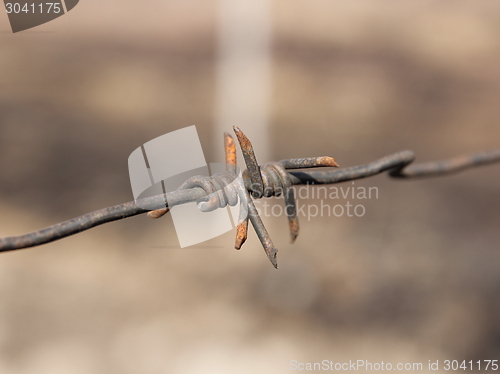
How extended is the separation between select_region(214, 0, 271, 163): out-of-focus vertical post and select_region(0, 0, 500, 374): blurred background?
0.07ft

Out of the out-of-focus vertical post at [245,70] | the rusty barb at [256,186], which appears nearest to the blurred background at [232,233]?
the out-of-focus vertical post at [245,70]

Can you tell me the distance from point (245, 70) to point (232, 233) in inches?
60.9

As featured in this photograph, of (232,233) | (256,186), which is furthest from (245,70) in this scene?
(256,186)

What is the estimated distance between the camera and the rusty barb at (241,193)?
1.86 feet

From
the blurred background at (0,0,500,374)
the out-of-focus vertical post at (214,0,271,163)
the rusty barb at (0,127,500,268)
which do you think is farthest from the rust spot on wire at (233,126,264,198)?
the out-of-focus vertical post at (214,0,271,163)

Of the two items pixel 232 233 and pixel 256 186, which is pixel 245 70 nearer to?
pixel 232 233

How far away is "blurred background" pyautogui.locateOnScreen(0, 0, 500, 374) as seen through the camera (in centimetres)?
157

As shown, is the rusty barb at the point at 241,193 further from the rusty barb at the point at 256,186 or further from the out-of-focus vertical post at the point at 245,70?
the out-of-focus vertical post at the point at 245,70

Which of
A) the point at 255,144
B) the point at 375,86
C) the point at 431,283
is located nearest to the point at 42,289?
the point at 255,144

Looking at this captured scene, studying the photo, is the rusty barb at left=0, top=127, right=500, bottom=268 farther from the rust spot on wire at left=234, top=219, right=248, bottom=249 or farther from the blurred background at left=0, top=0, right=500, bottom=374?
the blurred background at left=0, top=0, right=500, bottom=374

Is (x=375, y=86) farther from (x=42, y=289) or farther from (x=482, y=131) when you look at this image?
(x=42, y=289)

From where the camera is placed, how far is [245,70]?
2.99 meters

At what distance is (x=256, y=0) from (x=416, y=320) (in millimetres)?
2968

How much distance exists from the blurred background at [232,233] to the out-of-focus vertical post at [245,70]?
0.8 inches
